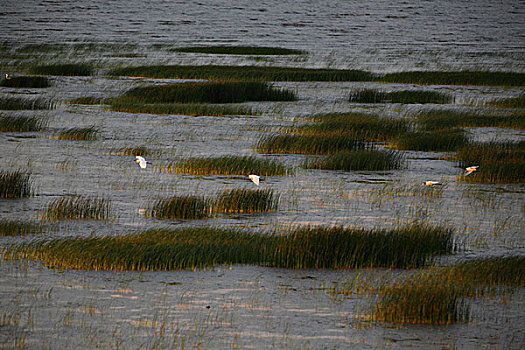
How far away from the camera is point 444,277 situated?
445 inches

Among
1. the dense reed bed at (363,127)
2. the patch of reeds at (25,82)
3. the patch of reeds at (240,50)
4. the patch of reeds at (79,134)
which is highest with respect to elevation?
the dense reed bed at (363,127)

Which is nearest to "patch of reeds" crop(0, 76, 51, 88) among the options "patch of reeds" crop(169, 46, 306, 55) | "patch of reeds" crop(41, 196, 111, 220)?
"patch of reeds" crop(41, 196, 111, 220)

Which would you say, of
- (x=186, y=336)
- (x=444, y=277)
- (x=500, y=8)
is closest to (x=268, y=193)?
(x=444, y=277)

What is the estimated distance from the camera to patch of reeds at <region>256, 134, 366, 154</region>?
2127cm

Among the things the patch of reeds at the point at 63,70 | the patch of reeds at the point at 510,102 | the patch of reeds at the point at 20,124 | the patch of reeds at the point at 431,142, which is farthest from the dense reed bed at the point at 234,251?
the patch of reeds at the point at 63,70

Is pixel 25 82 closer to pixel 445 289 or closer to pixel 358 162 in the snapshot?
pixel 358 162

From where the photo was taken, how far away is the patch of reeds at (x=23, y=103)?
92.5 feet

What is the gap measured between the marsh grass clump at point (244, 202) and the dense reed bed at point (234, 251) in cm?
250

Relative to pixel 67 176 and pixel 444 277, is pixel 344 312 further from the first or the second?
pixel 67 176

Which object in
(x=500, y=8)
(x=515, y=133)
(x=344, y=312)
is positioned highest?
(x=344, y=312)

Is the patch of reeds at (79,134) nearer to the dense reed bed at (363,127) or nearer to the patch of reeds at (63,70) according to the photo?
the dense reed bed at (363,127)

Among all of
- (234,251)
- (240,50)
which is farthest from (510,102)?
(240,50)

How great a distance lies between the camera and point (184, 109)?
2792 centimetres

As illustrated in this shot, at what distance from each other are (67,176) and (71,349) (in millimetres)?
9535
